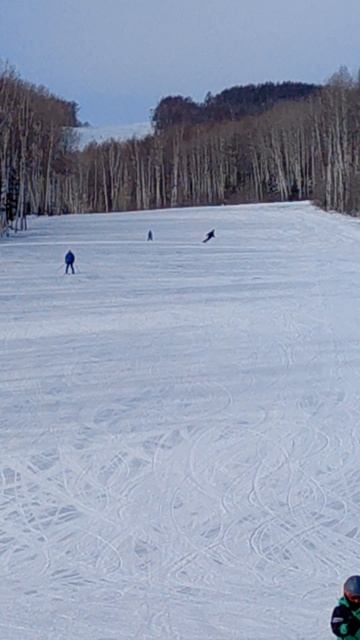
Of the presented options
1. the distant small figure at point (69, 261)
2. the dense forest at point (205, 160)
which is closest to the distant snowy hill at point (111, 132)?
the dense forest at point (205, 160)

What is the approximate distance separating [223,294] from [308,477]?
39.6ft

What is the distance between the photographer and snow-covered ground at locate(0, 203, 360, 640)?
18.7 feet

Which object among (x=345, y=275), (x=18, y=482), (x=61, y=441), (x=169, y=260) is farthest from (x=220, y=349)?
(x=169, y=260)

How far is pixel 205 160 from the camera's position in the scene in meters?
76.8

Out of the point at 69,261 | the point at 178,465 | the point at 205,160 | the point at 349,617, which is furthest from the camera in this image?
the point at 205,160

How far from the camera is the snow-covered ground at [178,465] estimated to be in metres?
5.70

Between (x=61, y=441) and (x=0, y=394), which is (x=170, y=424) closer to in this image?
Answer: (x=61, y=441)

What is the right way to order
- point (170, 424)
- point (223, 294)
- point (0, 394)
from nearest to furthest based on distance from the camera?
point (170, 424) → point (0, 394) → point (223, 294)

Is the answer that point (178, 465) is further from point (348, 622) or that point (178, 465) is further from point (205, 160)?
point (205, 160)

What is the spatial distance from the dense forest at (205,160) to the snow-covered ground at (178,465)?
122 ft

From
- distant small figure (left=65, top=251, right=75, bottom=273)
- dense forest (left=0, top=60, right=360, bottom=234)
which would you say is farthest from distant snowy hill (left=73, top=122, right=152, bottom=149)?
distant small figure (left=65, top=251, right=75, bottom=273)

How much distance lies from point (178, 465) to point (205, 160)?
230ft

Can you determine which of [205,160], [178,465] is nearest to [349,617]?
Answer: [178,465]

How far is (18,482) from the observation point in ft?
26.0
